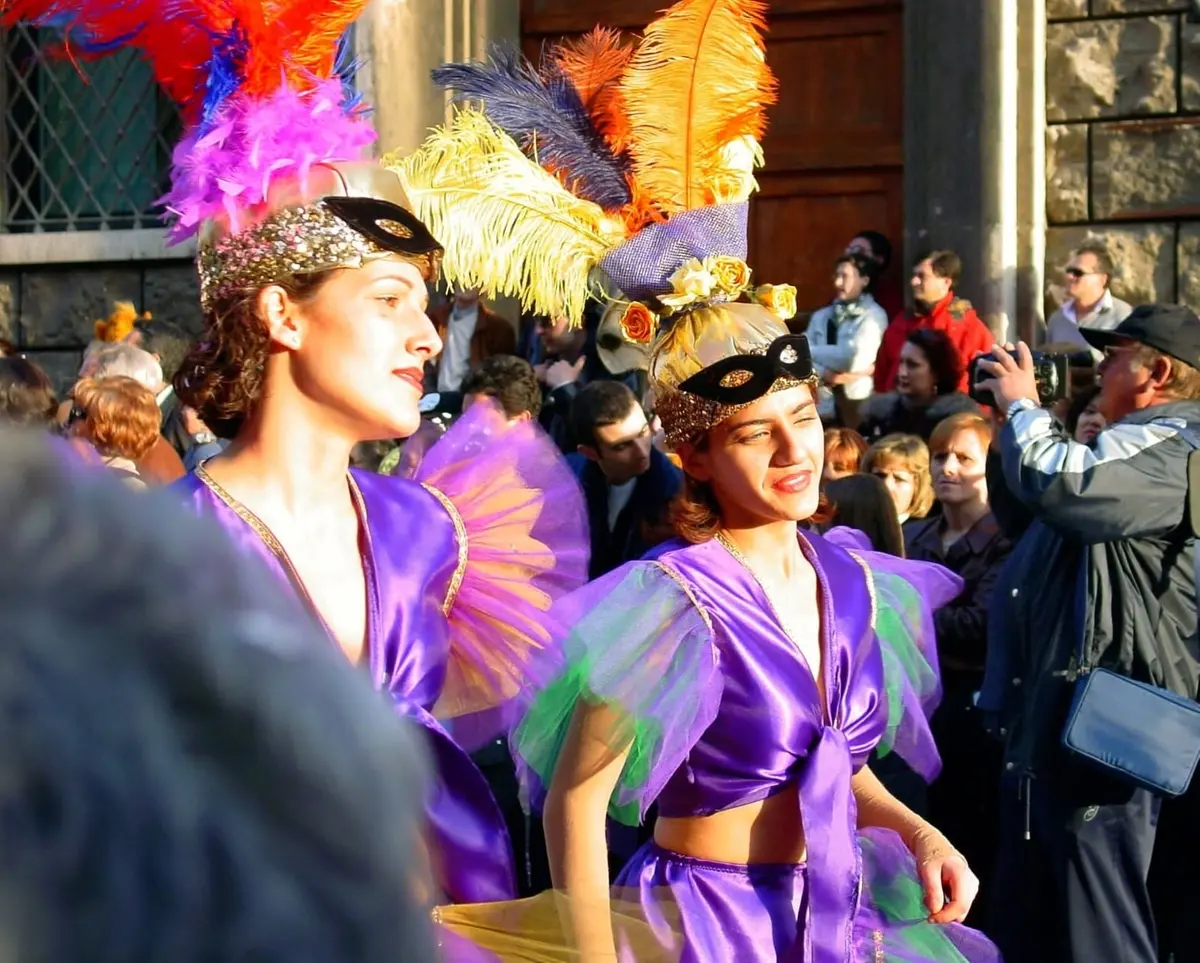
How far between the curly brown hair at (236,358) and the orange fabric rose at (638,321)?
0.77 m

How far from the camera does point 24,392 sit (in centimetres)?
521

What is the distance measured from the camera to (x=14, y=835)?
62 centimetres

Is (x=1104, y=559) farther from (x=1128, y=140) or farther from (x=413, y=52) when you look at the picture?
(x=413, y=52)

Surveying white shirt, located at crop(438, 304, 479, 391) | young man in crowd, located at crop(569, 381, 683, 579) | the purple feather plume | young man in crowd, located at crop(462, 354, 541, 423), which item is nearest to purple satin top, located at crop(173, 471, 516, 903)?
the purple feather plume

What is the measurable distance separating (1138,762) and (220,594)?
12.8 ft

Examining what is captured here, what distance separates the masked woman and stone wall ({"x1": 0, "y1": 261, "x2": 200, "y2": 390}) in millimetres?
6560

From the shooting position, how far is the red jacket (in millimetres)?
7051

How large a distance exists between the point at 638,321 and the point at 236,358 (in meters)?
0.88

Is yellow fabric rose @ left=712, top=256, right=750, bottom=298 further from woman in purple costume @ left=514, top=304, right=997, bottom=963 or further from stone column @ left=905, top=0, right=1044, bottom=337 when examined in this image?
stone column @ left=905, top=0, right=1044, bottom=337

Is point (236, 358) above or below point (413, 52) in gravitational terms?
below

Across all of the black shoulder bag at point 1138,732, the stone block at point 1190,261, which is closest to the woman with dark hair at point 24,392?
the black shoulder bag at point 1138,732

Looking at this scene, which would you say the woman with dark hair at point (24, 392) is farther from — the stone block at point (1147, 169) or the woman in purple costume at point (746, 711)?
the stone block at point (1147, 169)

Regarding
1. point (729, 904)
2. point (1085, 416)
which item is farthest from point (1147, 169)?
point (729, 904)

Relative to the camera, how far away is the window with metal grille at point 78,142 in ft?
32.7
